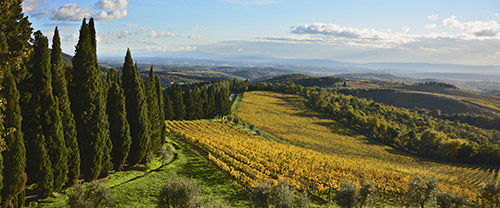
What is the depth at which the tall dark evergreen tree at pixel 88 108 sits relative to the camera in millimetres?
22766

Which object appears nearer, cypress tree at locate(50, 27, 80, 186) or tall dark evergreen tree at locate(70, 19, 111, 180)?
cypress tree at locate(50, 27, 80, 186)

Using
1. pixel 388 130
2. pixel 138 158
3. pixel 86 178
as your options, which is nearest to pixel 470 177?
pixel 388 130

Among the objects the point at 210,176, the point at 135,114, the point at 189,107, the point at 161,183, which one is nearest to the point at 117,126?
the point at 135,114

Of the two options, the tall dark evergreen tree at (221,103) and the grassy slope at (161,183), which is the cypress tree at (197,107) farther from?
the grassy slope at (161,183)

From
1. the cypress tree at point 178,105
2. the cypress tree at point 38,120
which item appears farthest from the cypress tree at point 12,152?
the cypress tree at point 178,105

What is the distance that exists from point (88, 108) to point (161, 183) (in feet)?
30.6

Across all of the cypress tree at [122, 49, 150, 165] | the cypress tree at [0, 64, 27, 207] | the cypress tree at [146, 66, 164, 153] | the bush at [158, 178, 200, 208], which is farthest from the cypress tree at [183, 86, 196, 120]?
Answer: the bush at [158, 178, 200, 208]

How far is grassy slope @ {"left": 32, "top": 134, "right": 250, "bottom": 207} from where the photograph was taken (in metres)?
21.8

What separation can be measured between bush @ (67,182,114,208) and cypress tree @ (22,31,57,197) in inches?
156

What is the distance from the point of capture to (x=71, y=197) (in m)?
16.2

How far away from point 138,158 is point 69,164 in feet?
26.9

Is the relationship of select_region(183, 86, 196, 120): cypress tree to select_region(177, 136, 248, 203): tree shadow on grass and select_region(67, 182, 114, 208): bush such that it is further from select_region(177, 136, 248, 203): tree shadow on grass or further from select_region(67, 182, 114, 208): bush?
select_region(67, 182, 114, 208): bush

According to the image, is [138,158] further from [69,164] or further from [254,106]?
[254,106]

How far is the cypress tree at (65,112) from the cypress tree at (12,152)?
351cm
